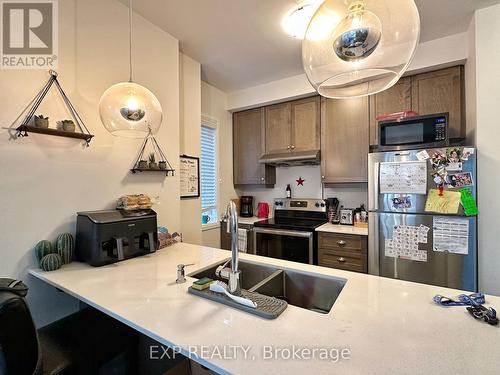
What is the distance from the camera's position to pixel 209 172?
3.18 meters

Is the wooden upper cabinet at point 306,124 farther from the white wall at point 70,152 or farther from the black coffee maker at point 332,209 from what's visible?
the white wall at point 70,152

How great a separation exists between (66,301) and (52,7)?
1.78 metres

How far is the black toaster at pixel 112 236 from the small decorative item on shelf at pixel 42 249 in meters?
0.14

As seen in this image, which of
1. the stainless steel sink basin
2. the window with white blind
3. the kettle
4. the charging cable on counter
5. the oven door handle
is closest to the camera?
the charging cable on counter

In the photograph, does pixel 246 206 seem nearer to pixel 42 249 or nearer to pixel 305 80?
pixel 305 80

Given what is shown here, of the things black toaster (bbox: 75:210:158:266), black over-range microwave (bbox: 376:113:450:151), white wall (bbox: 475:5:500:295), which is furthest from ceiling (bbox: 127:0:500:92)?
black toaster (bbox: 75:210:158:266)

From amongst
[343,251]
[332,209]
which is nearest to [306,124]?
[332,209]

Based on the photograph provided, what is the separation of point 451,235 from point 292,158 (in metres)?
1.66

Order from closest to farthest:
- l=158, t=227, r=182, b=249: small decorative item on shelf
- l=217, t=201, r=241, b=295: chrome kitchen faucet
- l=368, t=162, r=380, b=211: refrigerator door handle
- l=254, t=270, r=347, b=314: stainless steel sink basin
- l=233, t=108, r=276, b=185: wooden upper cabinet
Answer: l=217, t=201, r=241, b=295: chrome kitchen faucet → l=254, t=270, r=347, b=314: stainless steel sink basin → l=158, t=227, r=182, b=249: small decorative item on shelf → l=368, t=162, r=380, b=211: refrigerator door handle → l=233, t=108, r=276, b=185: wooden upper cabinet

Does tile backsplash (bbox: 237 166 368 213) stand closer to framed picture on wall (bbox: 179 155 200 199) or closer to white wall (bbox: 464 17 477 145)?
white wall (bbox: 464 17 477 145)

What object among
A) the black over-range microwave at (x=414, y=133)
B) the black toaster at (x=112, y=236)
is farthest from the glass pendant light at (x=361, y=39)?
the black toaster at (x=112, y=236)

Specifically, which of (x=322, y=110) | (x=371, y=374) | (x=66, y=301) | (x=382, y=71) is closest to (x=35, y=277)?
(x=66, y=301)

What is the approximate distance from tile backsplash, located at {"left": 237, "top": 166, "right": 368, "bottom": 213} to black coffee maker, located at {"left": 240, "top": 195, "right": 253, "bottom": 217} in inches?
4.5

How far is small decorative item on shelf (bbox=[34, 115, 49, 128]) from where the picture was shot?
1327 mm
